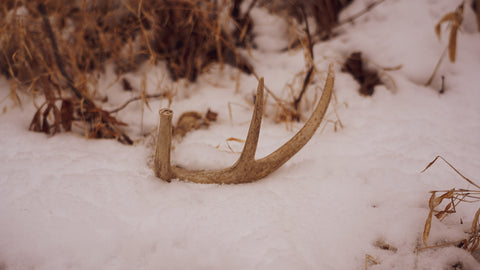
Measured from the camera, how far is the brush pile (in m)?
1.37

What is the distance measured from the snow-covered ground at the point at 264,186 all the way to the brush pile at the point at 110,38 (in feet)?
0.36

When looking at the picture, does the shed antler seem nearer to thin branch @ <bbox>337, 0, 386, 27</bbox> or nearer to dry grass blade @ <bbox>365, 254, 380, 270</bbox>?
dry grass blade @ <bbox>365, 254, 380, 270</bbox>

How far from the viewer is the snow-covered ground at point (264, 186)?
76 cm

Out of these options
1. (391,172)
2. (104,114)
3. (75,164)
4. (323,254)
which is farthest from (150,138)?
(391,172)

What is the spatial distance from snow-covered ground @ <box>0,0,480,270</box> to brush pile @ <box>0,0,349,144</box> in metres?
0.11

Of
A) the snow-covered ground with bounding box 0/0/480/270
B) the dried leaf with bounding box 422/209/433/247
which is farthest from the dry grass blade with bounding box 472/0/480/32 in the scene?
the dried leaf with bounding box 422/209/433/247

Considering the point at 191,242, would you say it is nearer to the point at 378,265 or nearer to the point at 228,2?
the point at 378,265

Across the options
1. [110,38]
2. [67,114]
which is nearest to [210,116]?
[67,114]

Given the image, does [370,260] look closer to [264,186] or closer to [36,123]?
[264,186]

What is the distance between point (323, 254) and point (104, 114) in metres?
0.95

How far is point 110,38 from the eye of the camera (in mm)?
1515

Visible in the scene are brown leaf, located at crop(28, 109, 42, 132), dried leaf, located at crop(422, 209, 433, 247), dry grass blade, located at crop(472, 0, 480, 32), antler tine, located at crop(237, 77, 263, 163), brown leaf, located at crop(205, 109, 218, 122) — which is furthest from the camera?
dry grass blade, located at crop(472, 0, 480, 32)

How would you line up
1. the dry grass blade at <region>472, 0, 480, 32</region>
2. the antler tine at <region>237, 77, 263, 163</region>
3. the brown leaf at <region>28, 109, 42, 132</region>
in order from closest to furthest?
the antler tine at <region>237, 77, 263, 163</region> < the brown leaf at <region>28, 109, 42, 132</region> < the dry grass blade at <region>472, 0, 480, 32</region>

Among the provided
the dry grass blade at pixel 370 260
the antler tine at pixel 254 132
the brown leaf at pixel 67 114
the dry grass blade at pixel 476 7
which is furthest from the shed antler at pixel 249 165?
the dry grass blade at pixel 476 7
